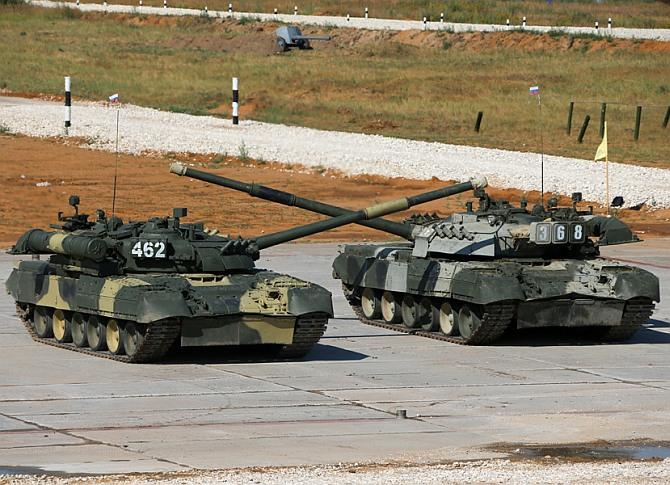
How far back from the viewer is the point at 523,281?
22594mm

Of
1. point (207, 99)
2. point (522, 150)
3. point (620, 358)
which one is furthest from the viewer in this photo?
point (207, 99)

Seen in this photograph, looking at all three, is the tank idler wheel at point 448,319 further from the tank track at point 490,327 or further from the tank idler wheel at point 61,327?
the tank idler wheel at point 61,327

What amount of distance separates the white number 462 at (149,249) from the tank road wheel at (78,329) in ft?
4.13

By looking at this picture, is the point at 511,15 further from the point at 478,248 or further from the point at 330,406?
the point at 330,406

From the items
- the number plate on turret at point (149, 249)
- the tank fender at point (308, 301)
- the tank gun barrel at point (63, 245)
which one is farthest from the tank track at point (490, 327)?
the tank gun barrel at point (63, 245)

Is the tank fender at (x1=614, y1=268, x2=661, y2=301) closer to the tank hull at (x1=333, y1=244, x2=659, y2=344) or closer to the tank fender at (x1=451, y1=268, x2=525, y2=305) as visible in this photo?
the tank hull at (x1=333, y1=244, x2=659, y2=344)

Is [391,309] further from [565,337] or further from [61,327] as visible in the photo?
[61,327]

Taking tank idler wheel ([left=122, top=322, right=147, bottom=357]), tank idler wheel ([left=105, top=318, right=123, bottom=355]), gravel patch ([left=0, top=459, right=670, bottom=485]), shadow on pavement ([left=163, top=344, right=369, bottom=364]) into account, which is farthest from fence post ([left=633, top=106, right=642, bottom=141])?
gravel patch ([left=0, top=459, right=670, bottom=485])

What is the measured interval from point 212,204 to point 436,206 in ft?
17.4

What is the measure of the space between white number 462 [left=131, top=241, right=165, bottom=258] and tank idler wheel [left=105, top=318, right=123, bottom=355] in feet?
2.95

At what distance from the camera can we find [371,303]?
25.8 metres

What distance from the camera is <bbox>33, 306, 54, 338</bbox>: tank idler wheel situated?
22.7m

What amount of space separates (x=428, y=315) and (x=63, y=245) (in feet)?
18.2

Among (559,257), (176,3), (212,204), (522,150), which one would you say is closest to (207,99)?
(522,150)
